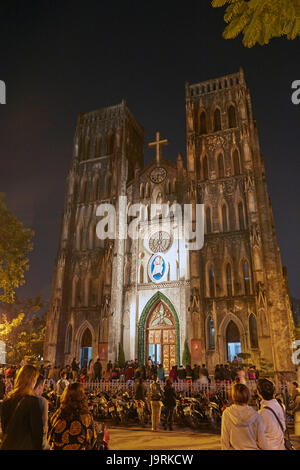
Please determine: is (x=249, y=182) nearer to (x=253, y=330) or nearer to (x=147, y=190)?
(x=147, y=190)

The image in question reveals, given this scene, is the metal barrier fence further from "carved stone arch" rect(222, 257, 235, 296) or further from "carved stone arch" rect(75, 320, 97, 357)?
"carved stone arch" rect(75, 320, 97, 357)

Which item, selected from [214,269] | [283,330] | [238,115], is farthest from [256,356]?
[238,115]

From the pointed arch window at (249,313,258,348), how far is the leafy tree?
21978 mm

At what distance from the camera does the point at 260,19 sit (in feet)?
13.1

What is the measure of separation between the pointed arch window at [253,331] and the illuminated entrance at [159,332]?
210 inches

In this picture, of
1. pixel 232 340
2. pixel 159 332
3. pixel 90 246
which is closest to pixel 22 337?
pixel 90 246

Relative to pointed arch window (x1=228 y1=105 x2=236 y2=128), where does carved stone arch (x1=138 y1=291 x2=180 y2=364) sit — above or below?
below

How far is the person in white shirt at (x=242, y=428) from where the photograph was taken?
352 centimetres

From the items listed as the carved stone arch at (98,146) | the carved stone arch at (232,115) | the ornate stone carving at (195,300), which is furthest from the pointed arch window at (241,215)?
the carved stone arch at (98,146)

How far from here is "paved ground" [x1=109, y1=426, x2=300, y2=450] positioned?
26.2 feet

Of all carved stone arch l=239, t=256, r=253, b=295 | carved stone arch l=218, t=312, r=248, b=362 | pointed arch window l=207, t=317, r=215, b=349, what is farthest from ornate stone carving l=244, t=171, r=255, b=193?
pointed arch window l=207, t=317, r=215, b=349

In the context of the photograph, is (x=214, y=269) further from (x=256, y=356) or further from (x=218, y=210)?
(x=256, y=356)

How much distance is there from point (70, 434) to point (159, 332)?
23624 mm

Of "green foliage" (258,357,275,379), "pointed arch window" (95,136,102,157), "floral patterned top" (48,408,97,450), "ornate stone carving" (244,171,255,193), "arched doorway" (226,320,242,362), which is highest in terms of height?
"pointed arch window" (95,136,102,157)
